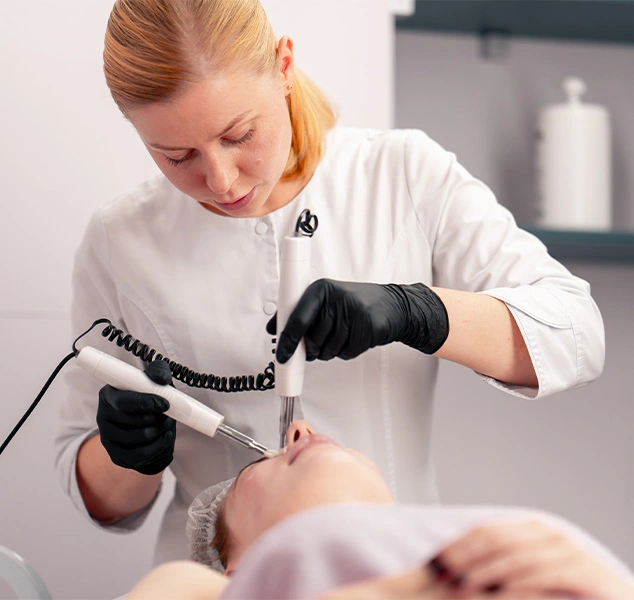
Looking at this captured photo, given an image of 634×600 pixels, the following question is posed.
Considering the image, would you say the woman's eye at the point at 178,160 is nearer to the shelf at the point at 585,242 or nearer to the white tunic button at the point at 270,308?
the white tunic button at the point at 270,308

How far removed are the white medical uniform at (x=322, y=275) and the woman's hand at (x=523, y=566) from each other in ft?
1.80

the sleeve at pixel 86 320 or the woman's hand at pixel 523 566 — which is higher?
the woman's hand at pixel 523 566

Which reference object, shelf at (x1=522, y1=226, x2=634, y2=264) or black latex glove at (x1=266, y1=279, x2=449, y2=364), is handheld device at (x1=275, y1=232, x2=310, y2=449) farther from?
shelf at (x1=522, y1=226, x2=634, y2=264)

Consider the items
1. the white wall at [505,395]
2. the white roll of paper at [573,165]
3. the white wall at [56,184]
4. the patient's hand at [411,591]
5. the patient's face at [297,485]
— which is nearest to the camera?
the patient's hand at [411,591]

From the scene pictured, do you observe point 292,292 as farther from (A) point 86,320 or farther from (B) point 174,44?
(A) point 86,320

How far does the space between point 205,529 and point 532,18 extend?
1.46m

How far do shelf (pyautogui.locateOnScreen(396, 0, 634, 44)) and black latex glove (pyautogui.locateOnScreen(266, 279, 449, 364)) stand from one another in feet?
3.28

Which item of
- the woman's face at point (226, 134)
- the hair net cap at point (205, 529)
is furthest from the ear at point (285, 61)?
the hair net cap at point (205, 529)

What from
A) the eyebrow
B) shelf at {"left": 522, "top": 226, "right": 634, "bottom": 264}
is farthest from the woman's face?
shelf at {"left": 522, "top": 226, "right": 634, "bottom": 264}

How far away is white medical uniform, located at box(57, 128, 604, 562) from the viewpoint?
1.23 metres

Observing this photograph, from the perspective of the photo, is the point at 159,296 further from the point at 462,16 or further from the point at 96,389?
the point at 462,16

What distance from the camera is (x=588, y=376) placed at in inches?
46.3

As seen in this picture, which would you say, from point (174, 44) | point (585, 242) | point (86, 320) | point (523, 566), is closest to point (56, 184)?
point (86, 320)

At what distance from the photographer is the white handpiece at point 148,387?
1069mm
